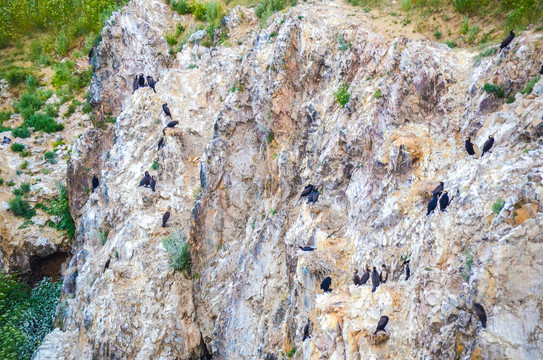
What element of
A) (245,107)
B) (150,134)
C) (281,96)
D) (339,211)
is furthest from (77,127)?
(339,211)

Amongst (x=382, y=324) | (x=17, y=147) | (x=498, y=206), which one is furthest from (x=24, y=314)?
(x=498, y=206)

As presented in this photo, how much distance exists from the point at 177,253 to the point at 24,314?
10.6m

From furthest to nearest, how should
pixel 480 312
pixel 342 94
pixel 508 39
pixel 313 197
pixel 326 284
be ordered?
pixel 342 94 < pixel 313 197 < pixel 508 39 < pixel 326 284 < pixel 480 312

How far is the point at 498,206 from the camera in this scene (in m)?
8.19

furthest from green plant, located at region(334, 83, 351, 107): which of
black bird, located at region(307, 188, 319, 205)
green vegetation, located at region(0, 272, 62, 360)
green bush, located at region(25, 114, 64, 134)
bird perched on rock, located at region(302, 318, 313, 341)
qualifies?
green bush, located at region(25, 114, 64, 134)

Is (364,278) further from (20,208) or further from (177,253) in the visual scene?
(20,208)

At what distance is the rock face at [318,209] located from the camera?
8.24 metres

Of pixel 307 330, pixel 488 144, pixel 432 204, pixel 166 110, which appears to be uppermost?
pixel 488 144

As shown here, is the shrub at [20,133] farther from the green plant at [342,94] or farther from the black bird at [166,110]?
the green plant at [342,94]

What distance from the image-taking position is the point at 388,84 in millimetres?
12906

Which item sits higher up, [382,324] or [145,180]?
[382,324]

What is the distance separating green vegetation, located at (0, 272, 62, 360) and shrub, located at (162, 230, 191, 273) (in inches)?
342

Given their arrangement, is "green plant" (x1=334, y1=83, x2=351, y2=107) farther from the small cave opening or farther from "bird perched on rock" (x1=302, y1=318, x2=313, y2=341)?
the small cave opening

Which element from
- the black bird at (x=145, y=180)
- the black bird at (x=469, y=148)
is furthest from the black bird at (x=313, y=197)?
the black bird at (x=145, y=180)
